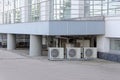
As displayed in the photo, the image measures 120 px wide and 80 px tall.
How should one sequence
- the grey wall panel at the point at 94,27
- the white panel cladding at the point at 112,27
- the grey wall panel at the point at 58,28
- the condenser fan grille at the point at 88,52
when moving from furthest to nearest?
the condenser fan grille at the point at 88,52, the grey wall panel at the point at 94,27, the grey wall panel at the point at 58,28, the white panel cladding at the point at 112,27

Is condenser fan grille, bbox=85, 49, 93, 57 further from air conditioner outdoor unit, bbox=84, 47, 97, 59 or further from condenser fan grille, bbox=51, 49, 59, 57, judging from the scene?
condenser fan grille, bbox=51, 49, 59, 57

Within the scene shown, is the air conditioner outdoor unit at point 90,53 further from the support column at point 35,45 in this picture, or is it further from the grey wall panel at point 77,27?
the support column at point 35,45

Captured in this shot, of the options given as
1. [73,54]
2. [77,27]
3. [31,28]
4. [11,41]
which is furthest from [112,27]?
[11,41]

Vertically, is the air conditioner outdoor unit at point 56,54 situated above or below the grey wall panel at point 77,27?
below

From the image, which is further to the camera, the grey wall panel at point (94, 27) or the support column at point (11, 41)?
the support column at point (11, 41)

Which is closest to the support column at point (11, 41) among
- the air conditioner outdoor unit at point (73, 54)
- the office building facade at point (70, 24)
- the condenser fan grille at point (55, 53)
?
the office building facade at point (70, 24)

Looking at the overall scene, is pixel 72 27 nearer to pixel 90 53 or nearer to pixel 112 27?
pixel 90 53

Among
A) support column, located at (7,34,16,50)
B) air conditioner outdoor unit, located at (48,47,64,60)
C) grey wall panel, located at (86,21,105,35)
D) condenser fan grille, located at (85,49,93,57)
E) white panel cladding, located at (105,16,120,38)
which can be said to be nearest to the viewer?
white panel cladding, located at (105,16,120,38)

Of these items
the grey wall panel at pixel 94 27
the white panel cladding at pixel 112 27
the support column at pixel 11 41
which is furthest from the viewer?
the support column at pixel 11 41

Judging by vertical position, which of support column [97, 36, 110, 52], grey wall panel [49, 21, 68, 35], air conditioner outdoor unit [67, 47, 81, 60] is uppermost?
grey wall panel [49, 21, 68, 35]

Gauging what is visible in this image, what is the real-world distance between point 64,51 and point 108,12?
5002 mm

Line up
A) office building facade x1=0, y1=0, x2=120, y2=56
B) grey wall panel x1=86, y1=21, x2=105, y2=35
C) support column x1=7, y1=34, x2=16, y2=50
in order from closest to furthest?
office building facade x1=0, y1=0, x2=120, y2=56
grey wall panel x1=86, y1=21, x2=105, y2=35
support column x1=7, y1=34, x2=16, y2=50

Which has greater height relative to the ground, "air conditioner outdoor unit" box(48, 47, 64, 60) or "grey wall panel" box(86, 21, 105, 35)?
"grey wall panel" box(86, 21, 105, 35)

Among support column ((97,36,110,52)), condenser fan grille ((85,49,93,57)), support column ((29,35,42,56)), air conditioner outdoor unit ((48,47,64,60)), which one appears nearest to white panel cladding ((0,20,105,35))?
support column ((97,36,110,52))
